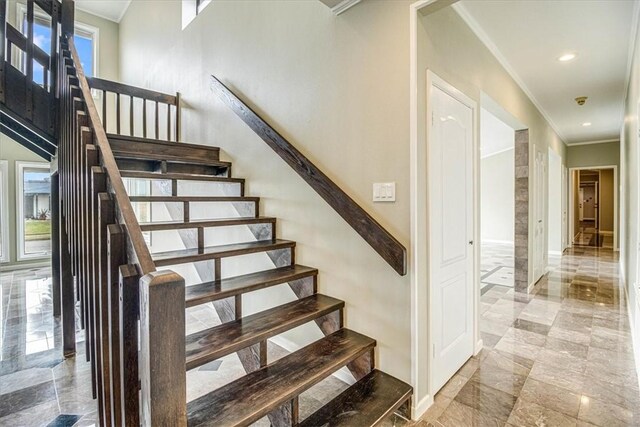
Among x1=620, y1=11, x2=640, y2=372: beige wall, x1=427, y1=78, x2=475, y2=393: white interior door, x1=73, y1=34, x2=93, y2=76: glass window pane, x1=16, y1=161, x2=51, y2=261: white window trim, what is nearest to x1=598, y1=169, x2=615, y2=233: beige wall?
x1=620, y1=11, x2=640, y2=372: beige wall

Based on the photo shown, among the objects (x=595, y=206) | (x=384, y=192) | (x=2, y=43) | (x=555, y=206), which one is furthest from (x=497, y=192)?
(x=2, y=43)

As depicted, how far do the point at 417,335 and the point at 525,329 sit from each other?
6.50 feet

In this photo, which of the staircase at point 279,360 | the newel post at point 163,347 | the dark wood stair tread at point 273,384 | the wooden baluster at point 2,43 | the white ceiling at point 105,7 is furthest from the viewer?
the white ceiling at point 105,7

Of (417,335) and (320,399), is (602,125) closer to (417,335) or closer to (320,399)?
(417,335)

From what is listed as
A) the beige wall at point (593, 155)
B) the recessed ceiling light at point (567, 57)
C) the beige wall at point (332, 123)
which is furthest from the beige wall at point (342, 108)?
the beige wall at point (593, 155)

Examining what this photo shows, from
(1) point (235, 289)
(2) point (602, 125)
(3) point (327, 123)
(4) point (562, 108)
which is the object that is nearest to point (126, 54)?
(3) point (327, 123)

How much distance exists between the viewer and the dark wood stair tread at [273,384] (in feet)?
4.42

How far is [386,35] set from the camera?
193 centimetres

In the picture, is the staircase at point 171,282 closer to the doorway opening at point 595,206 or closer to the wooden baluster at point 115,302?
the wooden baluster at point 115,302

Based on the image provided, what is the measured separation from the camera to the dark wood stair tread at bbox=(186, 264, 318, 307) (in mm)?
1812

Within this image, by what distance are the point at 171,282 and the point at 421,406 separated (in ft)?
5.62

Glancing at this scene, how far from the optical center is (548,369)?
2375 mm

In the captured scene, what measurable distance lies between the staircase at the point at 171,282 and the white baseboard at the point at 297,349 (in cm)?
12

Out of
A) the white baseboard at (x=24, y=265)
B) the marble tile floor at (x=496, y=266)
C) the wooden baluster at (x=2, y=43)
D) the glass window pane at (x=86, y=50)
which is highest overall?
the glass window pane at (x=86, y=50)
